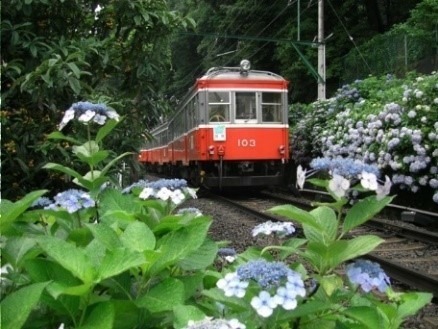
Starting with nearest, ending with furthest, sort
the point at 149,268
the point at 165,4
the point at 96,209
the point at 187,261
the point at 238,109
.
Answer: the point at 149,268 → the point at 187,261 → the point at 96,209 → the point at 165,4 → the point at 238,109

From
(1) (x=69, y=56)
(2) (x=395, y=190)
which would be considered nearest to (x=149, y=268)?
(1) (x=69, y=56)

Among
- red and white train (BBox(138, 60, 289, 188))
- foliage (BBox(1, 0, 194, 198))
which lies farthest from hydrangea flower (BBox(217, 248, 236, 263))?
red and white train (BBox(138, 60, 289, 188))

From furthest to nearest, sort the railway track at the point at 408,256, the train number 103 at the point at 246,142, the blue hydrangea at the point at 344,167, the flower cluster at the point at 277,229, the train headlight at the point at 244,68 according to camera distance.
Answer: the train headlight at the point at 244,68 → the train number 103 at the point at 246,142 → the railway track at the point at 408,256 → the flower cluster at the point at 277,229 → the blue hydrangea at the point at 344,167

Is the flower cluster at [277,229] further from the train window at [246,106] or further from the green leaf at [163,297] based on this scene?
the train window at [246,106]

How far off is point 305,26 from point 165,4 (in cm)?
2317

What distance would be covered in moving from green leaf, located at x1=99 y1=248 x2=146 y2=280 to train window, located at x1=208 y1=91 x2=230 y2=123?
12.3 metres

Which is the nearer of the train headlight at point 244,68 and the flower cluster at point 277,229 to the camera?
the flower cluster at point 277,229

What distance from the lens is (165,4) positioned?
15.1 feet

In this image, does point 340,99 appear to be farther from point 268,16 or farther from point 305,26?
point 268,16

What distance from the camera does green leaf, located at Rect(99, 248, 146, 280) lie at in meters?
1.21

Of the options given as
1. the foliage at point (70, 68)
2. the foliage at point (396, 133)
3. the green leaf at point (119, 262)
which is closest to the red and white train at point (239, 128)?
the foliage at point (396, 133)

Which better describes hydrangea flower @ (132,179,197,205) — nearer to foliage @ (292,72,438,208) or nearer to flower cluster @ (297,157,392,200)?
flower cluster @ (297,157,392,200)

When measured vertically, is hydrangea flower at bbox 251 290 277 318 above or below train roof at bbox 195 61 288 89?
below

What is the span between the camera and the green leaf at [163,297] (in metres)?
1.31
